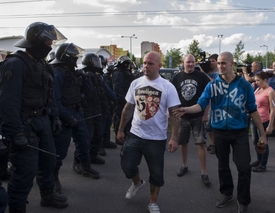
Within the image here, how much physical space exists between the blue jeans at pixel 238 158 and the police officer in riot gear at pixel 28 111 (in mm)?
1954

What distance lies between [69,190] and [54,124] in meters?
1.31

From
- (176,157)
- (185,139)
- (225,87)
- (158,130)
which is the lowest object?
(176,157)

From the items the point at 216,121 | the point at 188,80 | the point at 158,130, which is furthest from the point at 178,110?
the point at 188,80

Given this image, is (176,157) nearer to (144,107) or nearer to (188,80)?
(188,80)

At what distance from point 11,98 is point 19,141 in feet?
1.33

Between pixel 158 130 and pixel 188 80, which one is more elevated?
pixel 188 80

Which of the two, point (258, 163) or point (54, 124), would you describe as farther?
point (258, 163)

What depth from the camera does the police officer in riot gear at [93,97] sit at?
5.10 m

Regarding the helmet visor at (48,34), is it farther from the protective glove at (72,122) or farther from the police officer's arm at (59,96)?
the protective glove at (72,122)

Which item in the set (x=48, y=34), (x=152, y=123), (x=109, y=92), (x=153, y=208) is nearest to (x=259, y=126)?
(x=152, y=123)

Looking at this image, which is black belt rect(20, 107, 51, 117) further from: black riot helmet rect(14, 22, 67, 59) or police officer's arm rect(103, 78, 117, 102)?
police officer's arm rect(103, 78, 117, 102)

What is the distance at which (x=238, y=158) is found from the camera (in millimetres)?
3660

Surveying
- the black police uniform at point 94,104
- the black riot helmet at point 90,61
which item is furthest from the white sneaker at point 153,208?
the black riot helmet at point 90,61

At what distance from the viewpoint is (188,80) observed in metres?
4.86
